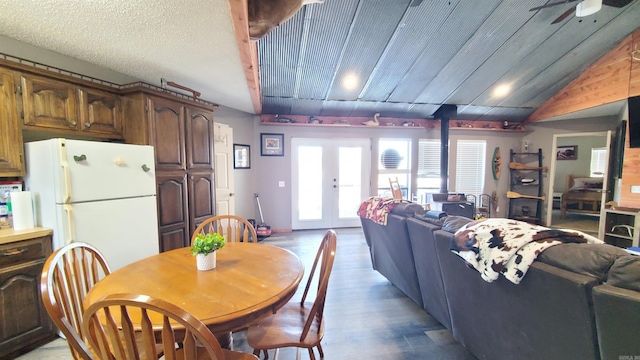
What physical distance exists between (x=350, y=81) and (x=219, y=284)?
362cm

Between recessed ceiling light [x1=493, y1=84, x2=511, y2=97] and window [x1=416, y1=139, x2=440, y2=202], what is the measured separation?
1341 millimetres

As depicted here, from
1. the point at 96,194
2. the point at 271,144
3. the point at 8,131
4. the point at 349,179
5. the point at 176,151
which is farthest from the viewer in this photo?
the point at 349,179

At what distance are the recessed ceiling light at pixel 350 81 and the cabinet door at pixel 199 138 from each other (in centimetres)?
210

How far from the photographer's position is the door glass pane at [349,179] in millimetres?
5079

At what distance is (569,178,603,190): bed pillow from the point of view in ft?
19.4

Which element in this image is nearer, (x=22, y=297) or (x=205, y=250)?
(x=205, y=250)

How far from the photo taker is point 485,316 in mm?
1409

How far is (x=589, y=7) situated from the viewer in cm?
232

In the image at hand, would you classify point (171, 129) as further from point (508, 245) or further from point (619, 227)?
point (619, 227)

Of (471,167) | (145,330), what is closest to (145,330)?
A: (145,330)

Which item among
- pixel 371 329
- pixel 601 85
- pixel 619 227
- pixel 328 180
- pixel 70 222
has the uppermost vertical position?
pixel 601 85

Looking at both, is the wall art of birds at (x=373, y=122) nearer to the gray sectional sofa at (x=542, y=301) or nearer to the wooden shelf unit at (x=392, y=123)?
the wooden shelf unit at (x=392, y=123)

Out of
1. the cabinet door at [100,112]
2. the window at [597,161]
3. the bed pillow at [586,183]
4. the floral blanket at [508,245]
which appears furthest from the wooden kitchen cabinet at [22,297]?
the window at [597,161]

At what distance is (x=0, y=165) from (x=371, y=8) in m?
3.47
